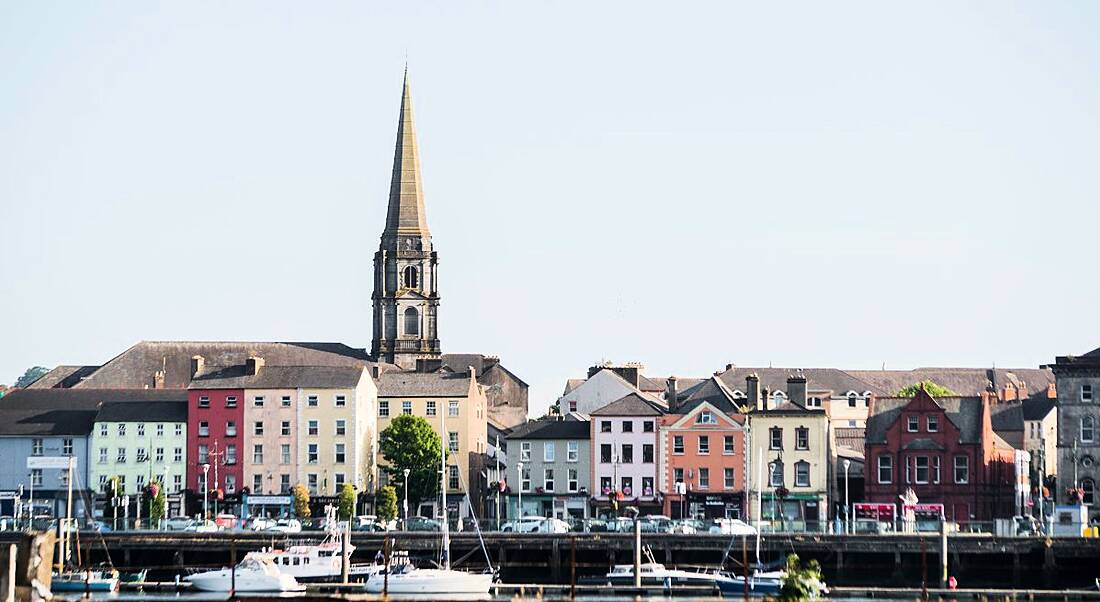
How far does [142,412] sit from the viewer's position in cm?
12412

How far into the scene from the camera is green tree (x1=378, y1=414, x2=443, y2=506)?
12275 centimetres

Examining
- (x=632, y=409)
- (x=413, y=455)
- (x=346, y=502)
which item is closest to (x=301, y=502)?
(x=346, y=502)

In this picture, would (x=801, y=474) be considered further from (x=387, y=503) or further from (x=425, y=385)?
(x=425, y=385)

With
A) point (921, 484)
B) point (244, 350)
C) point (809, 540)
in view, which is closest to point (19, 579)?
point (809, 540)

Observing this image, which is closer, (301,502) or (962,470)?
(962,470)

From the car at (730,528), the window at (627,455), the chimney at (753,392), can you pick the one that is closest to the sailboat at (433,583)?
the car at (730,528)

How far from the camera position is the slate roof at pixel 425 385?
5157 inches

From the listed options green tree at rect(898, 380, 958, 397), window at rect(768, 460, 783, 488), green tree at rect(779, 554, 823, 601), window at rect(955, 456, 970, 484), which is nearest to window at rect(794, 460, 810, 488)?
window at rect(768, 460, 783, 488)

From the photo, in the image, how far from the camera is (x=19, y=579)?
2998 cm

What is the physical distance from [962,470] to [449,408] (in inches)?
1328

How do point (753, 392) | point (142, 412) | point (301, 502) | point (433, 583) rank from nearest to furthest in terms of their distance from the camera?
point (433, 583)
point (301, 502)
point (753, 392)
point (142, 412)

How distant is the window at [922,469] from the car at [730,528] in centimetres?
1520

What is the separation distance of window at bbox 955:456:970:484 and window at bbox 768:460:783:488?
9289 mm

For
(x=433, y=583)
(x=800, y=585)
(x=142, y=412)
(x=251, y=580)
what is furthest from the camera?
(x=142, y=412)
